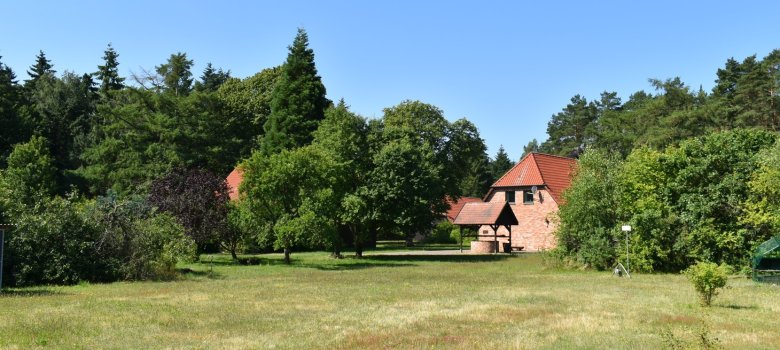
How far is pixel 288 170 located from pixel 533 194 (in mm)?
24670

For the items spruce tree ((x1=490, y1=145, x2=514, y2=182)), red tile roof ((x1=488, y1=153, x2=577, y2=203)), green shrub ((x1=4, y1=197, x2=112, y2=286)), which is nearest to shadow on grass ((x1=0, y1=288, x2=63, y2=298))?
green shrub ((x1=4, y1=197, x2=112, y2=286))

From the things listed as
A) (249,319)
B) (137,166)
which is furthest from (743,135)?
(137,166)

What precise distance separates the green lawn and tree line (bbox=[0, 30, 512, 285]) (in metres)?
2.59

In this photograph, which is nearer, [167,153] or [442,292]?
[442,292]

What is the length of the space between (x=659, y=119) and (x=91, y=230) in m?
52.5

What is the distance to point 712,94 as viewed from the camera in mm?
67688

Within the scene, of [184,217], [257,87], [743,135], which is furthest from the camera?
[257,87]

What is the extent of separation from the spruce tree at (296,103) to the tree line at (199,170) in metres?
0.14

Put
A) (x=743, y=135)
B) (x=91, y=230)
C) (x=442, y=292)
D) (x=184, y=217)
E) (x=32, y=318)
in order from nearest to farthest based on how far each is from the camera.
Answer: (x=32, y=318) < (x=442, y=292) < (x=91, y=230) < (x=743, y=135) < (x=184, y=217)

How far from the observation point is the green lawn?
1134 centimetres

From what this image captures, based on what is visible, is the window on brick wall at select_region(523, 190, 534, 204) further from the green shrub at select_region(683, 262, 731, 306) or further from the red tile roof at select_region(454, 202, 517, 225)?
the green shrub at select_region(683, 262, 731, 306)

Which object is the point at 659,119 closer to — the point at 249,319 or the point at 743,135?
the point at 743,135

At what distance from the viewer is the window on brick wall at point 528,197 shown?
52.4 meters

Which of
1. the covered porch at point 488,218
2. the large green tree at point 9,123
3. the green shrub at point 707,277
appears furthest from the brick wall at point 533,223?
the large green tree at point 9,123
